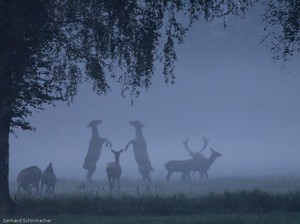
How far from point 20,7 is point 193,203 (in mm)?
8833

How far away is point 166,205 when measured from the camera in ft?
64.2

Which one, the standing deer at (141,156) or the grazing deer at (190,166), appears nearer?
the standing deer at (141,156)

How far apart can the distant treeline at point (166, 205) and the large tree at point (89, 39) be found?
146 cm

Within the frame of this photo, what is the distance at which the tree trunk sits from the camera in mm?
19672

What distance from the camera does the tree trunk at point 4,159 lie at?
64.5 ft

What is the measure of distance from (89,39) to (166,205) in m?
6.75

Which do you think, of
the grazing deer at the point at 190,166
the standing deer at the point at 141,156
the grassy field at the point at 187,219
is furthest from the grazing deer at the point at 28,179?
the grazing deer at the point at 190,166

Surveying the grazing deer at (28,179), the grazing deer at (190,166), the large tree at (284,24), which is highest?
the large tree at (284,24)

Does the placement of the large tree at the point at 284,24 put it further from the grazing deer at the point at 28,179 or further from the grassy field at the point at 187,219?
the grazing deer at the point at 28,179

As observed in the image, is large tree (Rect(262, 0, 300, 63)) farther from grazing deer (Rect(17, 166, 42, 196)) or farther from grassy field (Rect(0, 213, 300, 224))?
grazing deer (Rect(17, 166, 42, 196))

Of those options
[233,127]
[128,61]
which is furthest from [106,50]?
[233,127]

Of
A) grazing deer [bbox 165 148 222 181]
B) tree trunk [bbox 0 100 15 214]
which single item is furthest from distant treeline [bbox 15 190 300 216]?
grazing deer [bbox 165 148 222 181]

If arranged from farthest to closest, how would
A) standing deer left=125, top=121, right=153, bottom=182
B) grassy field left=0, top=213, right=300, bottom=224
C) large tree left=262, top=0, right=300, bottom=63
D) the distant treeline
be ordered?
standing deer left=125, top=121, right=153, bottom=182
the distant treeline
large tree left=262, top=0, right=300, bottom=63
grassy field left=0, top=213, right=300, bottom=224

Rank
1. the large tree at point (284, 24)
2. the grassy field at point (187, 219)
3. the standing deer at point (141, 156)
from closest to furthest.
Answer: the grassy field at point (187, 219) < the large tree at point (284, 24) < the standing deer at point (141, 156)
